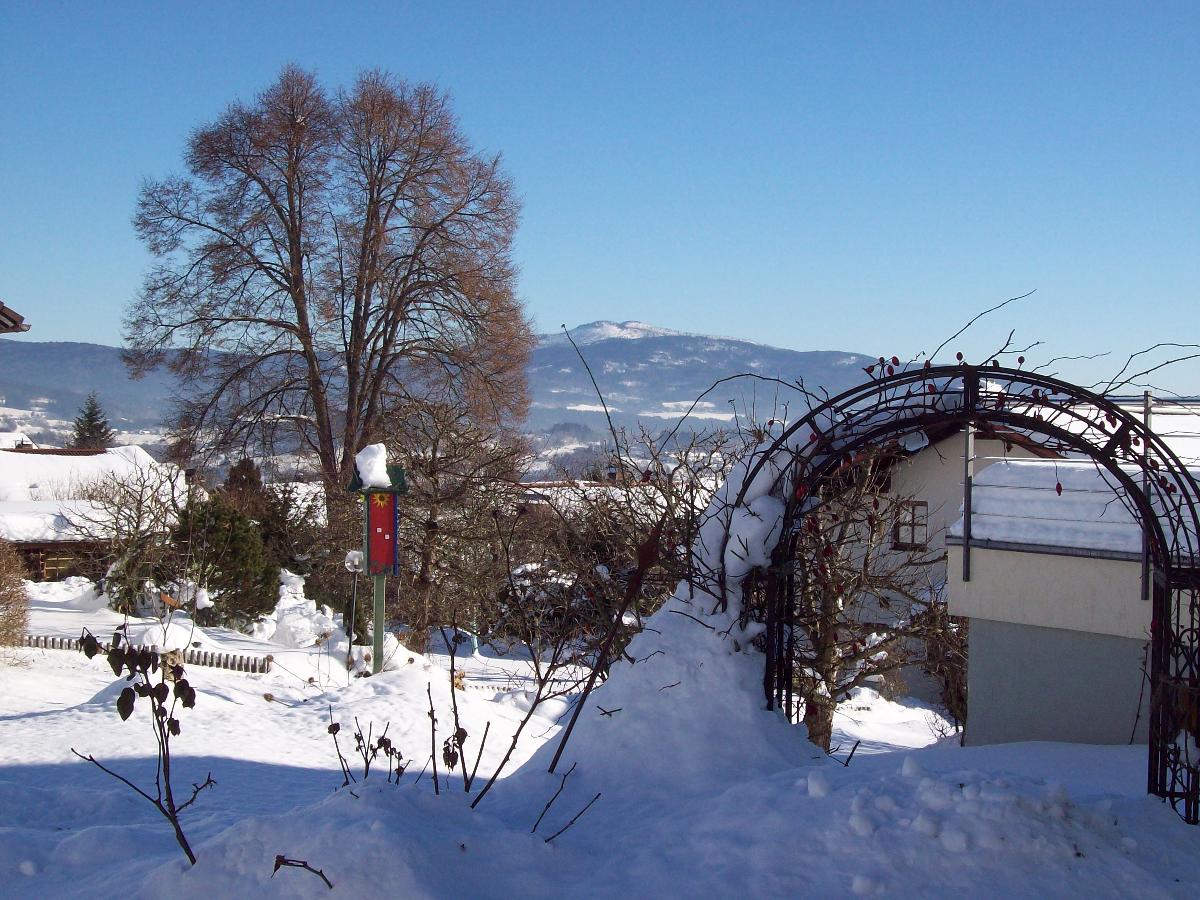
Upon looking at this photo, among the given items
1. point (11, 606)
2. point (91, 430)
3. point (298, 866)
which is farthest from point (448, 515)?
point (91, 430)

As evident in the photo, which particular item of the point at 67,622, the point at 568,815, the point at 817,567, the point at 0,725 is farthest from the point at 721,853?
the point at 67,622

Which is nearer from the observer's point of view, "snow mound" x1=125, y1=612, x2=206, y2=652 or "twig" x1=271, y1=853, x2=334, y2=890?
"twig" x1=271, y1=853, x2=334, y2=890

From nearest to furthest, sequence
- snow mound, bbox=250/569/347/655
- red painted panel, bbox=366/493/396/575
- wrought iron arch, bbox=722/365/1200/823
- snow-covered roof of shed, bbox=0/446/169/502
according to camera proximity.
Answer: wrought iron arch, bbox=722/365/1200/823 < red painted panel, bbox=366/493/396/575 < snow mound, bbox=250/569/347/655 < snow-covered roof of shed, bbox=0/446/169/502

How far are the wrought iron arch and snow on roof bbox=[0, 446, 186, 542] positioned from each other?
20983 millimetres

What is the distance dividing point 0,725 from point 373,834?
7109 mm

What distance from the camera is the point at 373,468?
12000mm

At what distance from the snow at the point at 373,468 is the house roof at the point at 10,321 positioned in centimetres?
501

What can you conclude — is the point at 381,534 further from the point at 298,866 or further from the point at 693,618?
the point at 298,866

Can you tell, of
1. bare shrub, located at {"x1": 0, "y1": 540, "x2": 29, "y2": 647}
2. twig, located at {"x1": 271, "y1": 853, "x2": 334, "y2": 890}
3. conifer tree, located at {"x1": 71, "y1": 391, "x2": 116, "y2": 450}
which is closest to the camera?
twig, located at {"x1": 271, "y1": 853, "x2": 334, "y2": 890}

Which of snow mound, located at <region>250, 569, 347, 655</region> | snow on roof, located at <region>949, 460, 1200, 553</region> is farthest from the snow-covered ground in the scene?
snow mound, located at <region>250, 569, 347, 655</region>

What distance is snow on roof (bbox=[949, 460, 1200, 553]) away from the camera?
7.30m

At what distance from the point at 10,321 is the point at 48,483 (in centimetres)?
2032

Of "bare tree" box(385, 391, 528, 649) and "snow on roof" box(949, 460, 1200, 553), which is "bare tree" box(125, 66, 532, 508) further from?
"snow on roof" box(949, 460, 1200, 553)

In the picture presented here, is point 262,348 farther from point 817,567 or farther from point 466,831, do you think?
point 466,831
